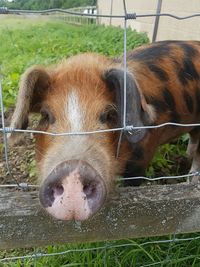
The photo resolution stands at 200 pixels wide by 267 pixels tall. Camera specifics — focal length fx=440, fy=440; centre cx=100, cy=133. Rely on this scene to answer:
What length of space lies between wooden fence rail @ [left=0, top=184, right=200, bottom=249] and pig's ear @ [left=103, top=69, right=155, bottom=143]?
24 cm

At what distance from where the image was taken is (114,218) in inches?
65.5

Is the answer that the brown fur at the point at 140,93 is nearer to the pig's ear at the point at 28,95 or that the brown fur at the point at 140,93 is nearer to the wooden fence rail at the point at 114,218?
the pig's ear at the point at 28,95

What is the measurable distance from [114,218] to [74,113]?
1.52 feet

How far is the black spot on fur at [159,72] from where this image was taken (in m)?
2.54

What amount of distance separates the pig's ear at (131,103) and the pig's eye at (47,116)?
0.96ft

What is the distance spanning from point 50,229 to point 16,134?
546mm

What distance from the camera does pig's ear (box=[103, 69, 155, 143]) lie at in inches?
68.9

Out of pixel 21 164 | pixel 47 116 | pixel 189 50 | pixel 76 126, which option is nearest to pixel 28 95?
pixel 47 116

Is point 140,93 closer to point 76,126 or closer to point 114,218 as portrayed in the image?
point 76,126

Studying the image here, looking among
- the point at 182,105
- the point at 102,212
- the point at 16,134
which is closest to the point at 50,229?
the point at 102,212

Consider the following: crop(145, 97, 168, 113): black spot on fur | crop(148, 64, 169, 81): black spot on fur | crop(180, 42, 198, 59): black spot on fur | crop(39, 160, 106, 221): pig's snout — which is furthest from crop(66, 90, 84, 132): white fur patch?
crop(180, 42, 198, 59): black spot on fur

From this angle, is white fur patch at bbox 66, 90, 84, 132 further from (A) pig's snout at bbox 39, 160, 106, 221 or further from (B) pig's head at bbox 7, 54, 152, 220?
(A) pig's snout at bbox 39, 160, 106, 221

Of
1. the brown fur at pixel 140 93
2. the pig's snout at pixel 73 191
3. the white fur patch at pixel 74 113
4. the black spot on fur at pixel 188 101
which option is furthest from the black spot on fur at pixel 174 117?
the pig's snout at pixel 73 191

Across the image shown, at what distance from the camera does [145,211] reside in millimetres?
1674
